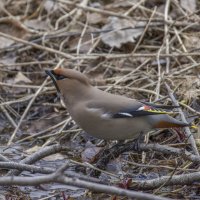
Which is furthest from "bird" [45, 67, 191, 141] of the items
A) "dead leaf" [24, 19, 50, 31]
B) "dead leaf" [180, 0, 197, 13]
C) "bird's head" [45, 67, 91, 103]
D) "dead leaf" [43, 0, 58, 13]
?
"dead leaf" [43, 0, 58, 13]

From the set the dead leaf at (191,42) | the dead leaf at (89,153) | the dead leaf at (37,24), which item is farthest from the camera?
the dead leaf at (37,24)

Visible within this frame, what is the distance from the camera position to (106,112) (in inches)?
191

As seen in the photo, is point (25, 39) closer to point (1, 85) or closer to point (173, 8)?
Result: point (1, 85)

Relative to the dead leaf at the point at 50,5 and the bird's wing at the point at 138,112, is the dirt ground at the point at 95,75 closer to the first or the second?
the dead leaf at the point at 50,5

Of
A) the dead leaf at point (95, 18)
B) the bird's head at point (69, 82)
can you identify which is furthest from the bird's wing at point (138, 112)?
the dead leaf at point (95, 18)

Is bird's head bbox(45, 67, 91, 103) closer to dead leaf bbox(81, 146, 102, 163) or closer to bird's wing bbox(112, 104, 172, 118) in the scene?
bird's wing bbox(112, 104, 172, 118)

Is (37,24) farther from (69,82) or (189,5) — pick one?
(69,82)

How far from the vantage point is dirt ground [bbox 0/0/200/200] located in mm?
4902

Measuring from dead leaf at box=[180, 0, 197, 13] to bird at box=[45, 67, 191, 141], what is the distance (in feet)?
9.27

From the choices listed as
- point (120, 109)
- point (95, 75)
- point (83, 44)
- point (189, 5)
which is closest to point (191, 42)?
point (189, 5)

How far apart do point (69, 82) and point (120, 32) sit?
2.57 metres

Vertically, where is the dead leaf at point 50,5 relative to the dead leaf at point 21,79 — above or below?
above

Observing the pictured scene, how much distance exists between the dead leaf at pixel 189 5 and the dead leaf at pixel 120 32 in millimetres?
517

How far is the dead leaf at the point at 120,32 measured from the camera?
23.9ft
